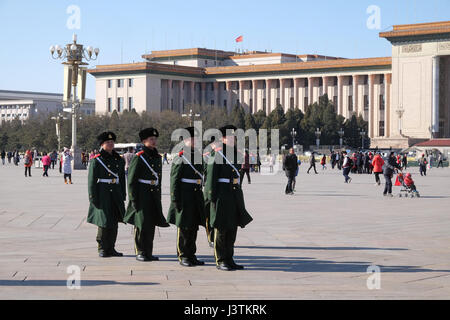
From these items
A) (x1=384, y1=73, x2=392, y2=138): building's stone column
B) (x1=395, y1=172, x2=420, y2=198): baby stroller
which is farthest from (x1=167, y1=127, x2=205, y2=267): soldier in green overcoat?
(x1=384, y1=73, x2=392, y2=138): building's stone column

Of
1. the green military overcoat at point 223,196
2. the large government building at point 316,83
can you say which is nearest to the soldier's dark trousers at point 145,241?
the green military overcoat at point 223,196

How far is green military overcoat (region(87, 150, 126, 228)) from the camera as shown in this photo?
9789mm

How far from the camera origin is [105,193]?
32.4ft

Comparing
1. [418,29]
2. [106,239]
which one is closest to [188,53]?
[418,29]

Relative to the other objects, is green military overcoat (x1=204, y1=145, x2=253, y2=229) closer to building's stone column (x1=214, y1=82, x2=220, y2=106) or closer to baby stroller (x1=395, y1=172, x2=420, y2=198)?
baby stroller (x1=395, y1=172, x2=420, y2=198)

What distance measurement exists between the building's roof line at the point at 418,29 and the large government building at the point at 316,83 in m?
0.09

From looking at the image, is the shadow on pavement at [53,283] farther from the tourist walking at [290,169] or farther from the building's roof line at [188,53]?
the building's roof line at [188,53]

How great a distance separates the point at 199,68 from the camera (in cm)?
10931

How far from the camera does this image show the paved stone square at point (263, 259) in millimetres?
7496

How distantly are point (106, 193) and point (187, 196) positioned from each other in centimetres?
125

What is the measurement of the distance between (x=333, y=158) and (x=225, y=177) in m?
42.7

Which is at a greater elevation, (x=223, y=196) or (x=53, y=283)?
(x=223, y=196)

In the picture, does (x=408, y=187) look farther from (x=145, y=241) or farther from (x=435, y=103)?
(x=435, y=103)
